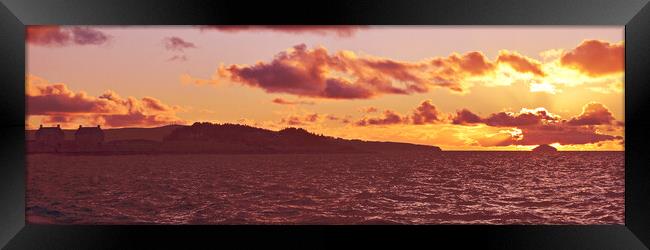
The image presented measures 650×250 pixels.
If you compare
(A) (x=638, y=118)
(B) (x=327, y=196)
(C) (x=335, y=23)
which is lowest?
(B) (x=327, y=196)

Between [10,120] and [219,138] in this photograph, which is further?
[219,138]

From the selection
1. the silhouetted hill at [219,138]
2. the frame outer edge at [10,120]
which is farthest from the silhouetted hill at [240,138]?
the frame outer edge at [10,120]

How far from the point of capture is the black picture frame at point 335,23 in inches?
157

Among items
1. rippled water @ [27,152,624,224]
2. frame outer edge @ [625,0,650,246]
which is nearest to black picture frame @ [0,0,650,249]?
frame outer edge @ [625,0,650,246]

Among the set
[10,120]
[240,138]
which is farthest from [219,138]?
[10,120]

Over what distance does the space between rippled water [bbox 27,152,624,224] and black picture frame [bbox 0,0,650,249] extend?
1406cm

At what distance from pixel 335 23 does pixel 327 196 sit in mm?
26318

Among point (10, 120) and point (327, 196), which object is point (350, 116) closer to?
point (327, 196)

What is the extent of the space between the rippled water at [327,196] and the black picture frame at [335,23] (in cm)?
1406

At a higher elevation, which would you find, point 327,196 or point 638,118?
point 638,118

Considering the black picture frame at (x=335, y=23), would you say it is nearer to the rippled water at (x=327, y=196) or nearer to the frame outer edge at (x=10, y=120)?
the frame outer edge at (x=10, y=120)

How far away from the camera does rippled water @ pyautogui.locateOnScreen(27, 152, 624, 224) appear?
22594 millimetres

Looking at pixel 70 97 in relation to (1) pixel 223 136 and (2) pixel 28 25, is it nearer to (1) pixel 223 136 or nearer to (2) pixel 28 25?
(1) pixel 223 136

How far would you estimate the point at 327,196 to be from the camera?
98.2 feet
